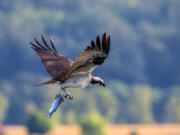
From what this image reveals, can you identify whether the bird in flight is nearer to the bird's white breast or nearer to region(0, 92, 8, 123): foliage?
the bird's white breast

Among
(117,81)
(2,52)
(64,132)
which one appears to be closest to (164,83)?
(117,81)

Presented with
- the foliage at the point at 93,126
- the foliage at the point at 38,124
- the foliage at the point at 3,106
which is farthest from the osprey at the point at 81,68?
the foliage at the point at 3,106

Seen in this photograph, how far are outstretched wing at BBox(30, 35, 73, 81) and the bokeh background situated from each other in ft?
110

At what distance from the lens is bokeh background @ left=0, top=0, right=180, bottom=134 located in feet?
173

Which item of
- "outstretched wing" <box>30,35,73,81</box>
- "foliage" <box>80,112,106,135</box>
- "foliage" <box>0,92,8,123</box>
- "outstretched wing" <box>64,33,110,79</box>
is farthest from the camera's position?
A: "foliage" <box>0,92,8,123</box>

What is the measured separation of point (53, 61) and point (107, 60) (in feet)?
172

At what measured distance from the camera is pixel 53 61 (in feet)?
34.3

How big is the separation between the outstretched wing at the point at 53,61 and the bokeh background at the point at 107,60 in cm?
3357

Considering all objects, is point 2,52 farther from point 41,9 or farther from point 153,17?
point 153,17

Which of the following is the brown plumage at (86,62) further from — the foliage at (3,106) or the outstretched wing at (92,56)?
the foliage at (3,106)

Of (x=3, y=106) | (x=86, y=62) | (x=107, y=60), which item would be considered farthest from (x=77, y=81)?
(x=107, y=60)

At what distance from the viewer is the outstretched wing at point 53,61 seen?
9841mm

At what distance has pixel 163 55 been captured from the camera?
6812cm

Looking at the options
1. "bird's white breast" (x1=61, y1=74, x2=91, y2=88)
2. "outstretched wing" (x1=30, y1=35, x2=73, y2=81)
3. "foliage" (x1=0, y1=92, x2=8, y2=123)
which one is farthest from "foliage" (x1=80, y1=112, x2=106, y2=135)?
"bird's white breast" (x1=61, y1=74, x2=91, y2=88)
